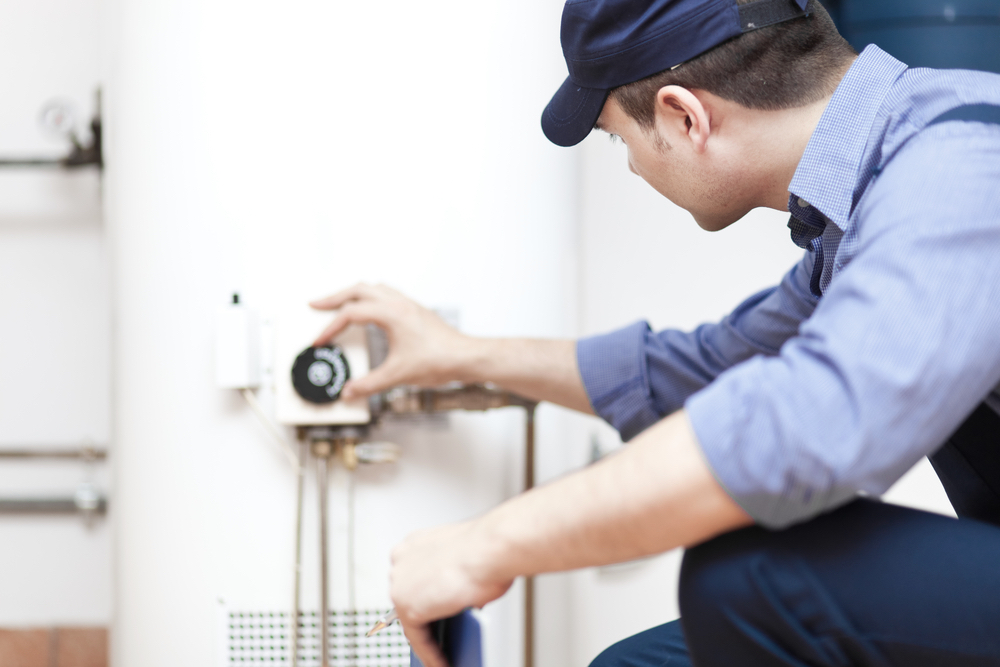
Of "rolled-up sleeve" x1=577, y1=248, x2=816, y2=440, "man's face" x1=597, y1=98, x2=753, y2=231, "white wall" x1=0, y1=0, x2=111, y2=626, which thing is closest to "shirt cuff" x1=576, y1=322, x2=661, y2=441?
"rolled-up sleeve" x1=577, y1=248, x2=816, y2=440

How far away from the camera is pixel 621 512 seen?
49 centimetres

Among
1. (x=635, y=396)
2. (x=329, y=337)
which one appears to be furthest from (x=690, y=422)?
(x=329, y=337)

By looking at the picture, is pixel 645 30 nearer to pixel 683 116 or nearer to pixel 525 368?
pixel 683 116

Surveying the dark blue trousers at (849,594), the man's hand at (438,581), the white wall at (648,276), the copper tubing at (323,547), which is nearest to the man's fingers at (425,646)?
the man's hand at (438,581)

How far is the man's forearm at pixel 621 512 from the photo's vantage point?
48 centimetres

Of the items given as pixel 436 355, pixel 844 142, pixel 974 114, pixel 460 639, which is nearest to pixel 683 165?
pixel 844 142

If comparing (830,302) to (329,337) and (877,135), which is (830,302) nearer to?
(877,135)

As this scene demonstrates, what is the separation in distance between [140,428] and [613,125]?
0.69m

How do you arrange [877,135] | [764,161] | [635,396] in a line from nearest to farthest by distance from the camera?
[877,135], [764,161], [635,396]

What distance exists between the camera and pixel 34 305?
1.50 meters

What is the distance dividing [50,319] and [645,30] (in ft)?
4.21

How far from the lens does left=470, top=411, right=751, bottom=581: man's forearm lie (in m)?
0.48

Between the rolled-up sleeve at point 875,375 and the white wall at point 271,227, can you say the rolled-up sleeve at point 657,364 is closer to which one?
the white wall at point 271,227

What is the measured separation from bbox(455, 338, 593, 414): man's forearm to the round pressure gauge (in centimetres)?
15
